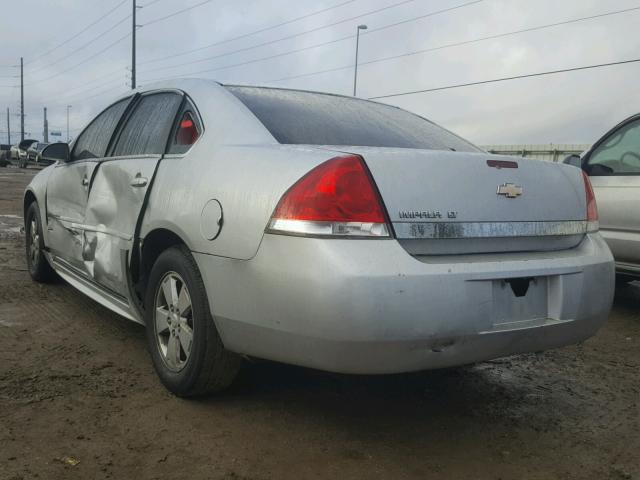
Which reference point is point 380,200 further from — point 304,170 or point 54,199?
point 54,199

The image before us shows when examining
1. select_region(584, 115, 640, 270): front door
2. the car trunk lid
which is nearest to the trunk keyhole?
the car trunk lid

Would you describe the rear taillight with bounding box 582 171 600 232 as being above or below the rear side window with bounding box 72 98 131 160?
below

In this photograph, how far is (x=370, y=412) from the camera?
9.43 feet

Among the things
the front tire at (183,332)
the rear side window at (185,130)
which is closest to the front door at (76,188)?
the rear side window at (185,130)

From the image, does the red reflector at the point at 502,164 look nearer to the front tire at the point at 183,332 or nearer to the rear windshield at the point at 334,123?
the rear windshield at the point at 334,123

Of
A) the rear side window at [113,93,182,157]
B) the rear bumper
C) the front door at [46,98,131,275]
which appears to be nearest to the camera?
the rear bumper

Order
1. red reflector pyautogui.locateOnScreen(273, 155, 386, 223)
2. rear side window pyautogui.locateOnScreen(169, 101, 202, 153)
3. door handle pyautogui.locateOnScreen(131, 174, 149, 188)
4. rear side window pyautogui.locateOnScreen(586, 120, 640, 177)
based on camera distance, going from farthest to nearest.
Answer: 1. rear side window pyautogui.locateOnScreen(586, 120, 640, 177)
2. door handle pyautogui.locateOnScreen(131, 174, 149, 188)
3. rear side window pyautogui.locateOnScreen(169, 101, 202, 153)
4. red reflector pyautogui.locateOnScreen(273, 155, 386, 223)

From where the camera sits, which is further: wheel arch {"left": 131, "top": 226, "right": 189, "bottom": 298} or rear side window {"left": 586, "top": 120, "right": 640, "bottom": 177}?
rear side window {"left": 586, "top": 120, "right": 640, "bottom": 177}

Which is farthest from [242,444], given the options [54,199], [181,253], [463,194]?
[54,199]

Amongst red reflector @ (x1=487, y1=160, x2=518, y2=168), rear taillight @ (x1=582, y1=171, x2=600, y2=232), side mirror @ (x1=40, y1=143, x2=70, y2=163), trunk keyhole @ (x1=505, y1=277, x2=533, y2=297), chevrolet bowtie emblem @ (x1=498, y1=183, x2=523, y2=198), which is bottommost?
trunk keyhole @ (x1=505, y1=277, x2=533, y2=297)

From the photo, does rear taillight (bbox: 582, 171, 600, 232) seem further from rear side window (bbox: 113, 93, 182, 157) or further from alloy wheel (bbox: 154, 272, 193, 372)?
rear side window (bbox: 113, 93, 182, 157)

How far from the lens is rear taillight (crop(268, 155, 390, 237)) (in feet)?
7.49

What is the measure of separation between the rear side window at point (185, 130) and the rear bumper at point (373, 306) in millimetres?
792

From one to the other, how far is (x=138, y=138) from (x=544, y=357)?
2.79 meters
